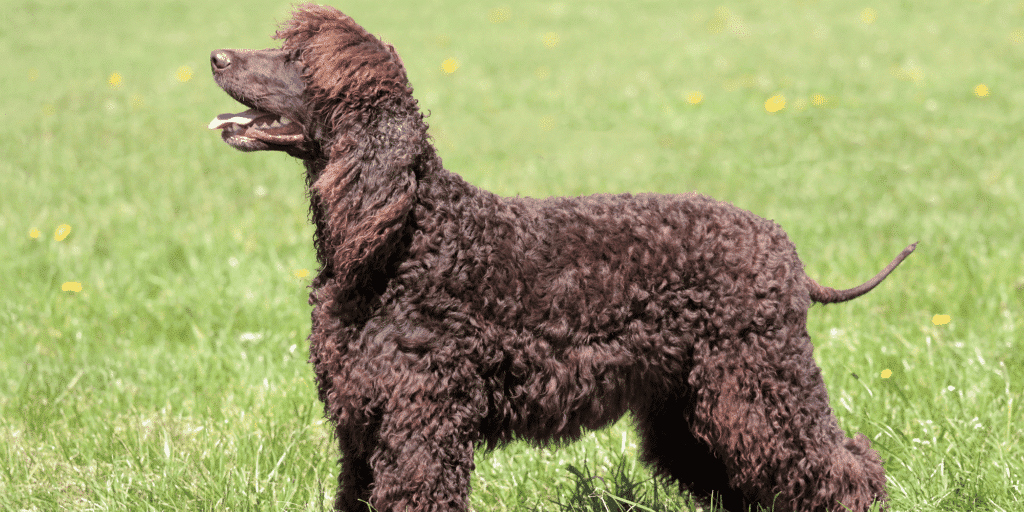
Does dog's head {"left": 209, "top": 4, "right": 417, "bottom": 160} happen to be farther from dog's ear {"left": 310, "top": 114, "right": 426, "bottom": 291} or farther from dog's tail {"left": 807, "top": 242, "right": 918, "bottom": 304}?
dog's tail {"left": 807, "top": 242, "right": 918, "bottom": 304}

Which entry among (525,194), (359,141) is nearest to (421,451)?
(359,141)

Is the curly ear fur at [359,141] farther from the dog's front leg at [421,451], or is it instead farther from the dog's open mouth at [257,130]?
the dog's front leg at [421,451]

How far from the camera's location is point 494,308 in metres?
2.56

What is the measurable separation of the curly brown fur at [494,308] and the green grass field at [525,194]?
447 mm

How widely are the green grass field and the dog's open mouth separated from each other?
119 cm

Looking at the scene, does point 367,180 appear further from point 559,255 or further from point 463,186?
point 559,255

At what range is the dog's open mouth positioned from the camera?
98.0 inches

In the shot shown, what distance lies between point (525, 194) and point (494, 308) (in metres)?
4.04

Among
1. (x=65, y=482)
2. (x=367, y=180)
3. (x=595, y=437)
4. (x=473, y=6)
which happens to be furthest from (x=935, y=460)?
(x=473, y=6)

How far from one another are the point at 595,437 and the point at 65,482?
1.93m

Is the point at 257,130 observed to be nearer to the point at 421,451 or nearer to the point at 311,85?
the point at 311,85

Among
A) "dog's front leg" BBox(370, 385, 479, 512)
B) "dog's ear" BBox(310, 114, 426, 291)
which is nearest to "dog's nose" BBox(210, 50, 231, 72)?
"dog's ear" BBox(310, 114, 426, 291)

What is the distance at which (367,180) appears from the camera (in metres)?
2.46

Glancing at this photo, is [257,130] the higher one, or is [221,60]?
[221,60]
